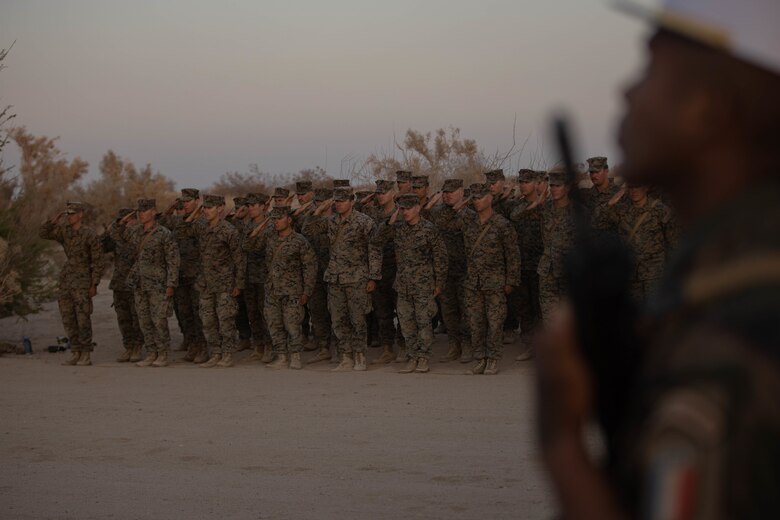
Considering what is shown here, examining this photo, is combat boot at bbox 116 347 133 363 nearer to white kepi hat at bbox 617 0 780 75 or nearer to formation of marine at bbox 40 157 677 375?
formation of marine at bbox 40 157 677 375

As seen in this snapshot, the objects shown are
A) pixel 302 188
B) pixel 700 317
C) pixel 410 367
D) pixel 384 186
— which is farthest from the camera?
pixel 302 188

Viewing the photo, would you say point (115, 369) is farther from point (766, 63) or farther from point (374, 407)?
point (766, 63)

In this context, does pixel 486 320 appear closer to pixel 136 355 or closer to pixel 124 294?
pixel 136 355

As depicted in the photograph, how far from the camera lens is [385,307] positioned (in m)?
13.8

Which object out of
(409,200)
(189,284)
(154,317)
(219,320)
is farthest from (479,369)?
(189,284)

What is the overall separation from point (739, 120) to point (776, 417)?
38cm

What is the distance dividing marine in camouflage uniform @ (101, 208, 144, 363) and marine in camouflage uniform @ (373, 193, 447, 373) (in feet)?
13.9

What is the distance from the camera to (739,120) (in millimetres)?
1298

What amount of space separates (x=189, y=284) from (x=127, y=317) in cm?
101

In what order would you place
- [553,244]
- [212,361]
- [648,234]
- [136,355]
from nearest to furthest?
[648,234], [553,244], [212,361], [136,355]

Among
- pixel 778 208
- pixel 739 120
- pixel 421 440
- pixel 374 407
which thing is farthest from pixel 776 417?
pixel 374 407

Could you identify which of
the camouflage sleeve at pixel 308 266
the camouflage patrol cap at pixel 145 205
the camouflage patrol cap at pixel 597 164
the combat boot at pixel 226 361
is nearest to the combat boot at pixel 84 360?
the combat boot at pixel 226 361

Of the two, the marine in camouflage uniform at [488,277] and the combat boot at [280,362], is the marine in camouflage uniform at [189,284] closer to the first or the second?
the combat boot at [280,362]

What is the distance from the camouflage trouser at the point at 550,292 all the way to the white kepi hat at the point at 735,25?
1096cm
